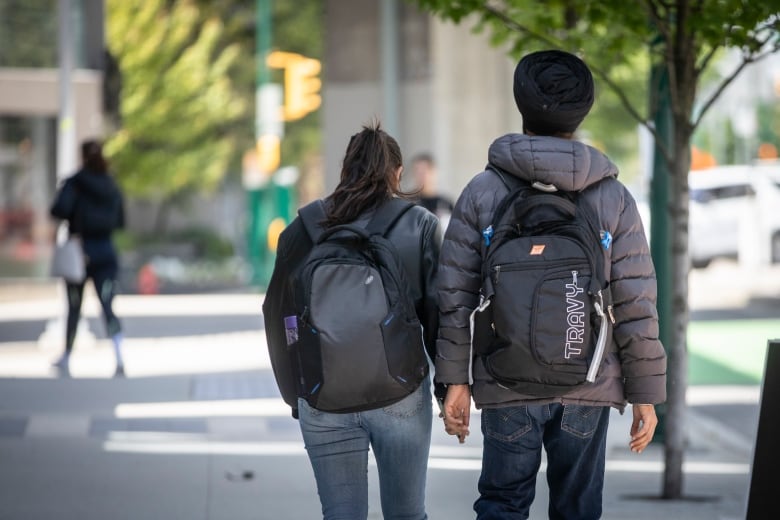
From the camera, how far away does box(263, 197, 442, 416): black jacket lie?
4.25 meters

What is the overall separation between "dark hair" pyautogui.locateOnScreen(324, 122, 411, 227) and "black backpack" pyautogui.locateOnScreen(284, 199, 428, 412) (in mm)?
120

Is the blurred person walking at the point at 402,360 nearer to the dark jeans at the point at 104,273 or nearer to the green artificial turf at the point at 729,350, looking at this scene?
the dark jeans at the point at 104,273

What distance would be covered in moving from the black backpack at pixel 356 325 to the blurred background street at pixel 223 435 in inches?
100.0

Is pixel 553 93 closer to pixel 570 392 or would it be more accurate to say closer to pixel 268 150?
pixel 570 392

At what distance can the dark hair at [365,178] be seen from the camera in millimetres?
4262

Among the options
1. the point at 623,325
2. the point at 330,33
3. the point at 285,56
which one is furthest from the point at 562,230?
the point at 285,56

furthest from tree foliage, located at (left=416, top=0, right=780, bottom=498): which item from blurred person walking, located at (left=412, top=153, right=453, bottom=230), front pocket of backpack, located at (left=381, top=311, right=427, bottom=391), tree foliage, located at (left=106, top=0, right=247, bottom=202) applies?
tree foliage, located at (left=106, top=0, right=247, bottom=202)

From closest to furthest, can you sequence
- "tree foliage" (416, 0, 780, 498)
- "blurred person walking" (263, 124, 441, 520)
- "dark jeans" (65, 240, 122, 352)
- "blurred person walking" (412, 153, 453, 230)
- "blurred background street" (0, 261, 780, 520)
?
"blurred person walking" (263, 124, 441, 520)
"tree foliage" (416, 0, 780, 498)
"blurred background street" (0, 261, 780, 520)
"blurred person walking" (412, 153, 453, 230)
"dark jeans" (65, 240, 122, 352)

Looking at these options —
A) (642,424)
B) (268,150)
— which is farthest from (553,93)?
(268,150)

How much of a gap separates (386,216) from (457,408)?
62 centimetres

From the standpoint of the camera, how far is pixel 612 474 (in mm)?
7883

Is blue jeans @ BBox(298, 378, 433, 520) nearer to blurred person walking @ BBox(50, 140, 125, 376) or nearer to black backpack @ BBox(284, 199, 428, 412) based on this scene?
black backpack @ BBox(284, 199, 428, 412)

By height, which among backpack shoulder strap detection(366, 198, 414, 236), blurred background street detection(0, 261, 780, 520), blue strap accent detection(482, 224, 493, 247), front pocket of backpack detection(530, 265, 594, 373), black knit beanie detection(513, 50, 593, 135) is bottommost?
blurred background street detection(0, 261, 780, 520)

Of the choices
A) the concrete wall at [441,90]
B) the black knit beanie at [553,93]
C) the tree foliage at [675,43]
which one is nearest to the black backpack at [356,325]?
the black knit beanie at [553,93]
